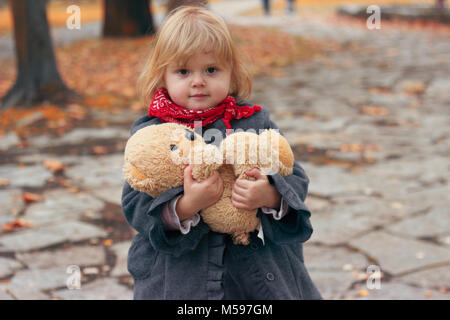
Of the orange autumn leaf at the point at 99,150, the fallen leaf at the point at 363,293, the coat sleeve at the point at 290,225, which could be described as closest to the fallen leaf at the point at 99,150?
the orange autumn leaf at the point at 99,150

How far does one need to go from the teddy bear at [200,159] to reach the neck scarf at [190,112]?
99 mm

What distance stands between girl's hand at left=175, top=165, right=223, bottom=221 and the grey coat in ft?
0.16

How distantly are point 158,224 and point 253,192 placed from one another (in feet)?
1.06

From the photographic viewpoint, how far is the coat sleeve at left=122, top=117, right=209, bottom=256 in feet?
6.01

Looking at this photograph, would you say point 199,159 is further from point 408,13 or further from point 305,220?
point 408,13

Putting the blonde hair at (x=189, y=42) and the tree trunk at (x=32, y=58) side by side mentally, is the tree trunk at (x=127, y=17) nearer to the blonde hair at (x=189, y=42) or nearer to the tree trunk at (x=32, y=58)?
the tree trunk at (x=32, y=58)

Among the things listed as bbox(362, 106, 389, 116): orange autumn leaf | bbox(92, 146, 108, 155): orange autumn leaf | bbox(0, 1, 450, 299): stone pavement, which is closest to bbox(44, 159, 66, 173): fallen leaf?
bbox(0, 1, 450, 299): stone pavement

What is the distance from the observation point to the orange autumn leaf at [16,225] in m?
3.65

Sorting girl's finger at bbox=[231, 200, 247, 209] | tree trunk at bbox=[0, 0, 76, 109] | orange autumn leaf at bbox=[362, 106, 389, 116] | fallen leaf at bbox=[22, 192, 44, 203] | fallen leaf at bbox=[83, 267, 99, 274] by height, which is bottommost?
orange autumn leaf at bbox=[362, 106, 389, 116]

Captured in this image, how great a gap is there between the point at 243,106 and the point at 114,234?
181cm

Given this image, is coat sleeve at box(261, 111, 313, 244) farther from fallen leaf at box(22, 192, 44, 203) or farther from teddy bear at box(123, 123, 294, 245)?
fallen leaf at box(22, 192, 44, 203)

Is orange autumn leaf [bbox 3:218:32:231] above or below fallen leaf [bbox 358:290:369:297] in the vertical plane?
below

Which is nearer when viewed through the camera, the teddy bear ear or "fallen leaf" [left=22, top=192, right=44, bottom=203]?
the teddy bear ear
